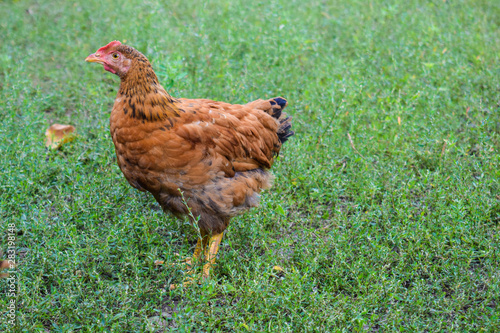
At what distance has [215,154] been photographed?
3.65 meters

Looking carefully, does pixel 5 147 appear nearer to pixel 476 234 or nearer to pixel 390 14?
pixel 476 234

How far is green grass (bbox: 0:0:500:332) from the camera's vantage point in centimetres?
328

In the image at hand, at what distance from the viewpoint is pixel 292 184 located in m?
4.61

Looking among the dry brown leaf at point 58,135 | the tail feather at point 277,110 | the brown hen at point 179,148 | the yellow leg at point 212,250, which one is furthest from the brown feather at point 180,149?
the dry brown leaf at point 58,135

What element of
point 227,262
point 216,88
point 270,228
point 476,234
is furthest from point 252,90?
point 476,234

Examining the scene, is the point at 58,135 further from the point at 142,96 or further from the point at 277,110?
the point at 277,110

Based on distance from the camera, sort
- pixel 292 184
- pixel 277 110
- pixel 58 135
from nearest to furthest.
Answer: pixel 277 110, pixel 292 184, pixel 58 135

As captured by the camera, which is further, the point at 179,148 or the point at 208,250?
the point at 208,250

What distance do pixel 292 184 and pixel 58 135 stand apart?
2.65 metres

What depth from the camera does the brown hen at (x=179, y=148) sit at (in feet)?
11.2

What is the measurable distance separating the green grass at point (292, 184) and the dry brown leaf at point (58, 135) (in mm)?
125

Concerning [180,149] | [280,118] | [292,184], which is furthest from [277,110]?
[180,149]

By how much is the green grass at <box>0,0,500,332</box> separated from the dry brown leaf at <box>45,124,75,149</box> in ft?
0.41

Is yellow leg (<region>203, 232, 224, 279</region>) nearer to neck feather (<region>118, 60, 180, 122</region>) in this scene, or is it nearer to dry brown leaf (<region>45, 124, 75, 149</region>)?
neck feather (<region>118, 60, 180, 122</region>)
